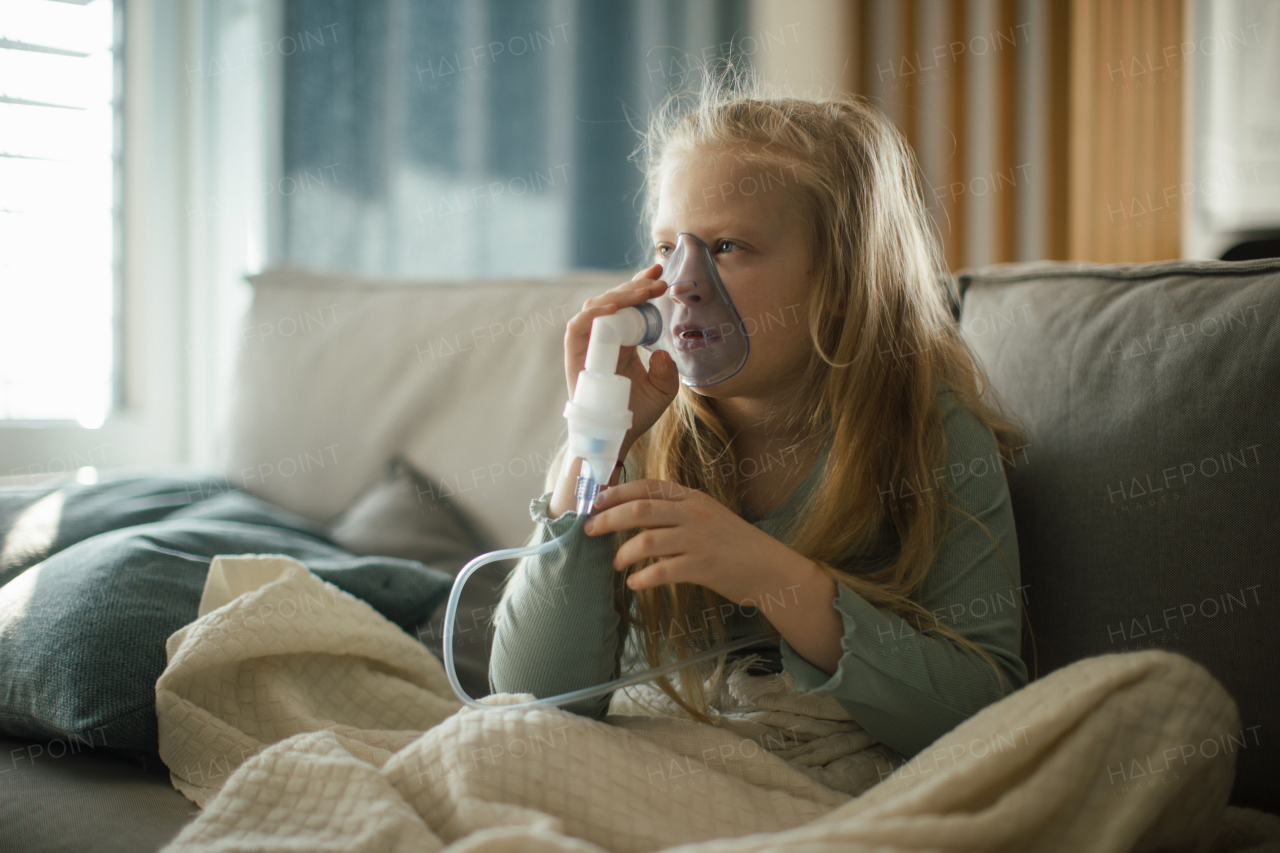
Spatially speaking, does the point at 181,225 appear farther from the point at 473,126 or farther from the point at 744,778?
the point at 744,778

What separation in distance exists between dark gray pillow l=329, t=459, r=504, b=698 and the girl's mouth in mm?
444

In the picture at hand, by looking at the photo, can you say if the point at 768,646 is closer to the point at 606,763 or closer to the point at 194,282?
the point at 606,763

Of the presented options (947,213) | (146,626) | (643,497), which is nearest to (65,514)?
(146,626)

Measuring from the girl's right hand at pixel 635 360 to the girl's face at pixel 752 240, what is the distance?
5cm

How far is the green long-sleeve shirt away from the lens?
2.56 feet

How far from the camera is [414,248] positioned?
234cm

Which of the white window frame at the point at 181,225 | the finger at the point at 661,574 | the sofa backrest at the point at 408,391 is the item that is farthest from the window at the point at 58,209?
the finger at the point at 661,574

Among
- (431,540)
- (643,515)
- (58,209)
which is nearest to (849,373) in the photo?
(643,515)

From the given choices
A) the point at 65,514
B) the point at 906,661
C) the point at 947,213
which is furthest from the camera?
the point at 947,213

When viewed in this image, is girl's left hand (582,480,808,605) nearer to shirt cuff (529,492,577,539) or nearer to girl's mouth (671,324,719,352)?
shirt cuff (529,492,577,539)

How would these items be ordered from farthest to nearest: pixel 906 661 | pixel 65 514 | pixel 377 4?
pixel 377 4, pixel 65 514, pixel 906 661

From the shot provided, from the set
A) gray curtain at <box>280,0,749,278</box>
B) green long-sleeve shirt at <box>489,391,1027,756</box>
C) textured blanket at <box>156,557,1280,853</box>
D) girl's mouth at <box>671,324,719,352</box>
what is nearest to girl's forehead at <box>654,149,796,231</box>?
girl's mouth at <box>671,324,719,352</box>

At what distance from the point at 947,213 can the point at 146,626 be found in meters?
2.24

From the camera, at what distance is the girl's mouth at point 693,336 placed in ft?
3.06
